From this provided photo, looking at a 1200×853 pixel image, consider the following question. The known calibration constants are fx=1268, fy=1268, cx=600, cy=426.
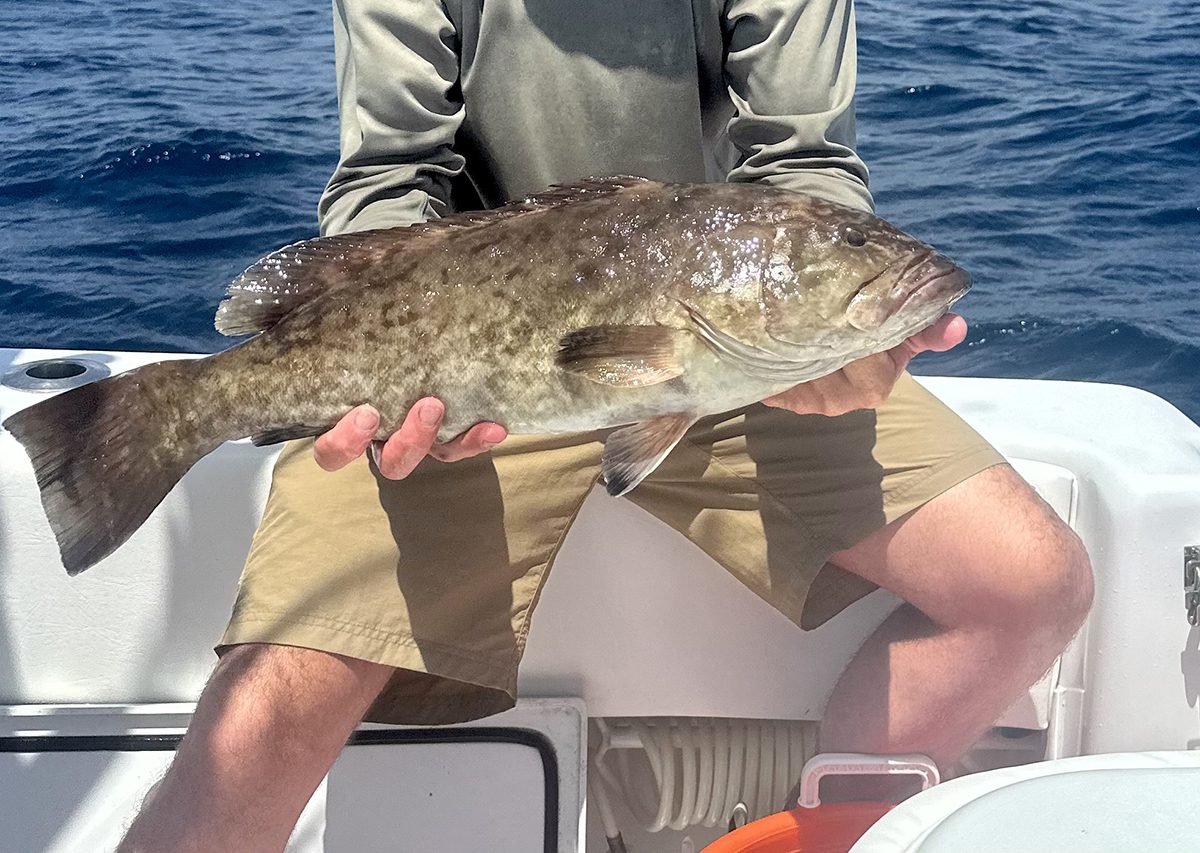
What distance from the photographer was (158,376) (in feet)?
8.04

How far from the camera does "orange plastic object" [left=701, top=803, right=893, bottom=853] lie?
2.85 metres

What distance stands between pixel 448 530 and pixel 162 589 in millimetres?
945

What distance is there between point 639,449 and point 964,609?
106 cm

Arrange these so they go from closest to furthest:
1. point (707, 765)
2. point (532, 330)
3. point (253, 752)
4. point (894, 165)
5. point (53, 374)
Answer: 1. point (532, 330)
2. point (253, 752)
3. point (707, 765)
4. point (53, 374)
5. point (894, 165)

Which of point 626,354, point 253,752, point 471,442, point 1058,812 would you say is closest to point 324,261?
point 471,442

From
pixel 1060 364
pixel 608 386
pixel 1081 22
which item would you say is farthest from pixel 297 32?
pixel 608 386

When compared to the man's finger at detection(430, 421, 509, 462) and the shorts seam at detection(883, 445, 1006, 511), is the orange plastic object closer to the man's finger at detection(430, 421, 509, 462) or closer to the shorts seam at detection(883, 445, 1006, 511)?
the shorts seam at detection(883, 445, 1006, 511)

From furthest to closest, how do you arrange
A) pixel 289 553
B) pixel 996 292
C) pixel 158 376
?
pixel 996 292
pixel 289 553
pixel 158 376

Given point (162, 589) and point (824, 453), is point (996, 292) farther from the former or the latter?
point (162, 589)

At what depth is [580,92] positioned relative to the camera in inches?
118

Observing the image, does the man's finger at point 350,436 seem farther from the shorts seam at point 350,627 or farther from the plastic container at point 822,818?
the plastic container at point 822,818

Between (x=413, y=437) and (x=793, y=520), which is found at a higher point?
(x=413, y=437)

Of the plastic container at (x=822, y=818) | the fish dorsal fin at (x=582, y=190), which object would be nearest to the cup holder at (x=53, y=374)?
the fish dorsal fin at (x=582, y=190)

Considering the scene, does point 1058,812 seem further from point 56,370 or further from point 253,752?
point 56,370
